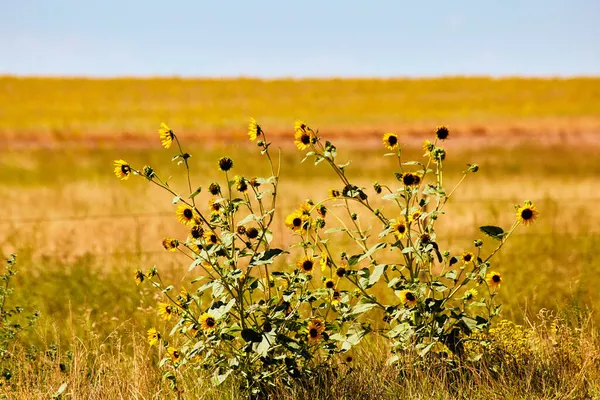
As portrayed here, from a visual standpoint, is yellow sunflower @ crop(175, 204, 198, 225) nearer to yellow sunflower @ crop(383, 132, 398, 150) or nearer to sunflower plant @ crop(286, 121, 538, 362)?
sunflower plant @ crop(286, 121, 538, 362)

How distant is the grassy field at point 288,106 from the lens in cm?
2662

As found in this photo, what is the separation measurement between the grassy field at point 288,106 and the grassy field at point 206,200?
168 millimetres

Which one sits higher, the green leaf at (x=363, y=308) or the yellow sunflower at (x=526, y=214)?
the yellow sunflower at (x=526, y=214)

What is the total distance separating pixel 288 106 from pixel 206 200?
2008 cm

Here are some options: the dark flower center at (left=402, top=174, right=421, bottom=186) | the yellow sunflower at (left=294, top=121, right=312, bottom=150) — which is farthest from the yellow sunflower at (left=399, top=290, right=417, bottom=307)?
the yellow sunflower at (left=294, top=121, right=312, bottom=150)

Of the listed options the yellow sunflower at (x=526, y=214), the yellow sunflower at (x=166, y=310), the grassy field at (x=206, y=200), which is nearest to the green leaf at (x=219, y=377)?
the grassy field at (x=206, y=200)

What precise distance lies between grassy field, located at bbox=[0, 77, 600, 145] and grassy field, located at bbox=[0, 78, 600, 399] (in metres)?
0.17

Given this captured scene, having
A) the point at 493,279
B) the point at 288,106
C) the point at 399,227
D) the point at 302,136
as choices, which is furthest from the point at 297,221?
the point at 288,106

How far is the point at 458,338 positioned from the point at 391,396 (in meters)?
0.45

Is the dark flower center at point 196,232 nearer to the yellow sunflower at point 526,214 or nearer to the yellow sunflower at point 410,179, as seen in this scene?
the yellow sunflower at point 410,179

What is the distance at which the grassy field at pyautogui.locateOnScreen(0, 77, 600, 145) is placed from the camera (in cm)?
2662

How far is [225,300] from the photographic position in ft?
12.7

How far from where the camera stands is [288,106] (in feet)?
115

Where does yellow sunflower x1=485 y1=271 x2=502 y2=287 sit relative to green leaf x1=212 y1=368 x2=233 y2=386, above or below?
above
